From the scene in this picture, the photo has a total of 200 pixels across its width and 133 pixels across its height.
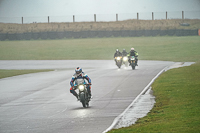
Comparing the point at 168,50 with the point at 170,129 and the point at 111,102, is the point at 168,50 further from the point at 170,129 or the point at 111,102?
the point at 170,129

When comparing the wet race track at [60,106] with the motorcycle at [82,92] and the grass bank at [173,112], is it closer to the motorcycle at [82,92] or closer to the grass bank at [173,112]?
the motorcycle at [82,92]

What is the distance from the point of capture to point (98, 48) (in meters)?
58.5

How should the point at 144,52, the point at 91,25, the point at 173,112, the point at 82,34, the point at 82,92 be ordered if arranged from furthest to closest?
the point at 91,25, the point at 82,34, the point at 144,52, the point at 82,92, the point at 173,112

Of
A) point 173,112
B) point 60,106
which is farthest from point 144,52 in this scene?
point 173,112

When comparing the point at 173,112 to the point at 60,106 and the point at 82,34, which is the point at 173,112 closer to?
the point at 60,106

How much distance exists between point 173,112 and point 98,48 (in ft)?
150

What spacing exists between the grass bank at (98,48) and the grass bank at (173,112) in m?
29.3

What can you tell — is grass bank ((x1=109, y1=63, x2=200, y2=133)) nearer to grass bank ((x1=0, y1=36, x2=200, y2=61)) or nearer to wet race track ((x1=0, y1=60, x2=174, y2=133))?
wet race track ((x1=0, y1=60, x2=174, y2=133))

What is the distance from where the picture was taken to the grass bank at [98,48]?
172ft

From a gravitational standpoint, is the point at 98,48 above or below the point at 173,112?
above

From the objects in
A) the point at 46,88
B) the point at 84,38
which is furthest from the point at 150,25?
the point at 46,88

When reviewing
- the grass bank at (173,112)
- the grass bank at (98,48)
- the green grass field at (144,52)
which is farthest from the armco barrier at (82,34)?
the grass bank at (173,112)

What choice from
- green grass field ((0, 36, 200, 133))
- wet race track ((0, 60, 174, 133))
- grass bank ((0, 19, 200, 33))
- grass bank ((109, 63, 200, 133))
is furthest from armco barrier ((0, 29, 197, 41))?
grass bank ((109, 63, 200, 133))

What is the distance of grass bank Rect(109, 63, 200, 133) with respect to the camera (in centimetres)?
1020
